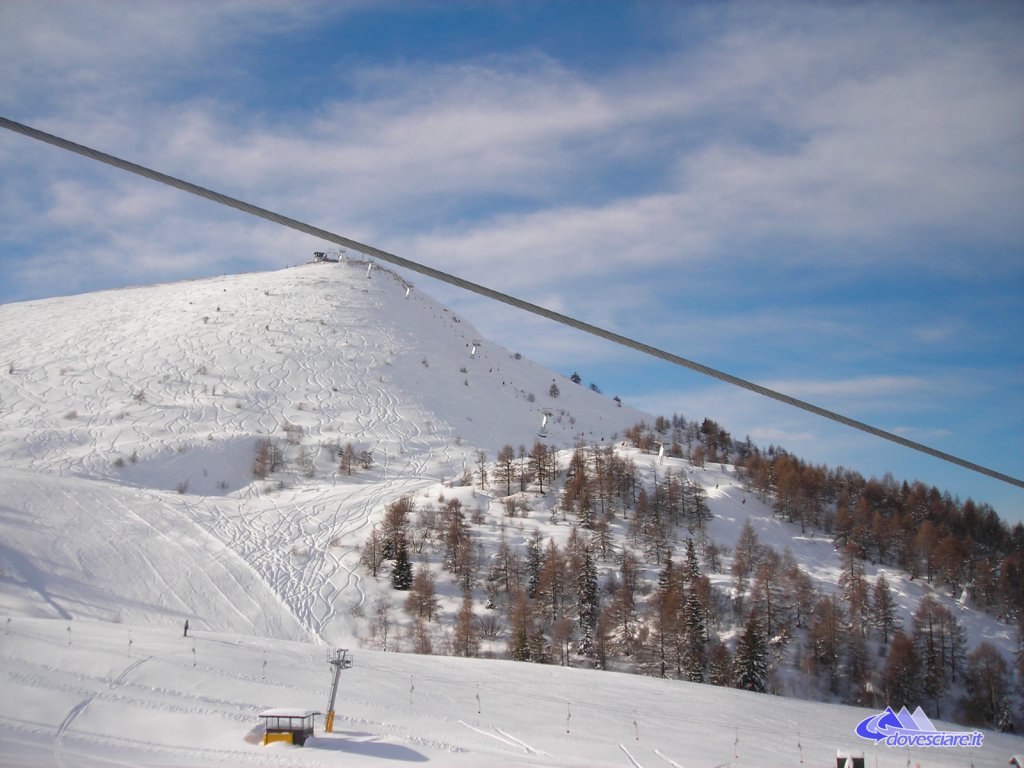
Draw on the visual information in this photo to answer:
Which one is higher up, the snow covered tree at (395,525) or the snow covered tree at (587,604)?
the snow covered tree at (395,525)

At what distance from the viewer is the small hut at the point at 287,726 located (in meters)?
20.8

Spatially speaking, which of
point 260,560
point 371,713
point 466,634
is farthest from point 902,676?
point 260,560

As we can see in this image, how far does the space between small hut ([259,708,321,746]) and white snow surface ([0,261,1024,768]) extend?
677 millimetres

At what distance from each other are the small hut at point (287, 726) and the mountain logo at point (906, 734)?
26.2 metres

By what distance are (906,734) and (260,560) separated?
140ft

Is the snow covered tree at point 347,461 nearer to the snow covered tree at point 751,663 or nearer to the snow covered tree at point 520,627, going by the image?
the snow covered tree at point 520,627

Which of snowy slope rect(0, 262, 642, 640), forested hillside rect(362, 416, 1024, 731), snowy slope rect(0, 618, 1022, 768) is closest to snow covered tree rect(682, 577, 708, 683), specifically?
forested hillside rect(362, 416, 1024, 731)

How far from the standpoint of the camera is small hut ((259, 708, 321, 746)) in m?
20.8

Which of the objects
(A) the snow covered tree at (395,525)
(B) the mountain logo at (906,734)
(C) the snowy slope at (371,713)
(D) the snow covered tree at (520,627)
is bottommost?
(B) the mountain logo at (906,734)

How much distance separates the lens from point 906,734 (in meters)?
33.7

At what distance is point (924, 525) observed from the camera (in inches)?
2913

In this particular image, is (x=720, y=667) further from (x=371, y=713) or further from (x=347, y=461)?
(x=347, y=461)

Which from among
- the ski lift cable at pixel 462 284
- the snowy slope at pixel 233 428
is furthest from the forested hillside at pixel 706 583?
the ski lift cable at pixel 462 284

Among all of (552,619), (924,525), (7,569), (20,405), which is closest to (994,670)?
(924,525)
